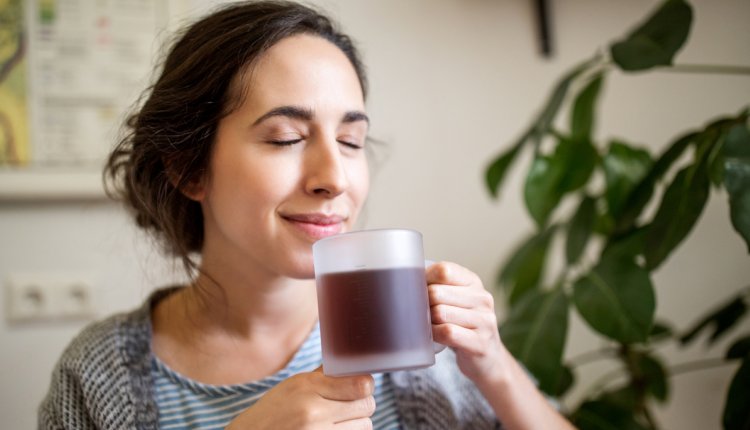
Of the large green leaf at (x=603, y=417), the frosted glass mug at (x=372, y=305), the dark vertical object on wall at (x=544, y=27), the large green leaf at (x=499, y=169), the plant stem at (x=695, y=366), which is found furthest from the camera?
the dark vertical object on wall at (x=544, y=27)

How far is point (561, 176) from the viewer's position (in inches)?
47.4

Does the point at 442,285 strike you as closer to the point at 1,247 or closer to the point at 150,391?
the point at 150,391

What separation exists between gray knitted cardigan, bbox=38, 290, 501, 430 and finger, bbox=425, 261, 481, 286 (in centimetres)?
30

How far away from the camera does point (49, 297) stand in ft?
4.33

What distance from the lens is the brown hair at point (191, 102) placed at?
877mm

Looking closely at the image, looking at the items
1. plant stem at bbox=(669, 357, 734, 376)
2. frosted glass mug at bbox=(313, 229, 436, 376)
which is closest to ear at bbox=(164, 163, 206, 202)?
frosted glass mug at bbox=(313, 229, 436, 376)

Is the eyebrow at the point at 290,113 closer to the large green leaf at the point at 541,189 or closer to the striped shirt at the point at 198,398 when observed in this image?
the striped shirt at the point at 198,398

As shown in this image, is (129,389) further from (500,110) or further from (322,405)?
(500,110)

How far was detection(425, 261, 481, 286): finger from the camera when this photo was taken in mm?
724

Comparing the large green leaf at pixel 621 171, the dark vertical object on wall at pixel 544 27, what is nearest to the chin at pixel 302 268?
the large green leaf at pixel 621 171

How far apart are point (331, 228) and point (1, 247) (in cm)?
86

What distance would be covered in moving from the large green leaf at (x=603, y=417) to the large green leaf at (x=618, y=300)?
9.5 inches

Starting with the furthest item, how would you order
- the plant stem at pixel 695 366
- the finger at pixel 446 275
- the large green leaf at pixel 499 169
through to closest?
the plant stem at pixel 695 366
the large green leaf at pixel 499 169
the finger at pixel 446 275

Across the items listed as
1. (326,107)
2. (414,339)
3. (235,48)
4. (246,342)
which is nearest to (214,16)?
(235,48)
